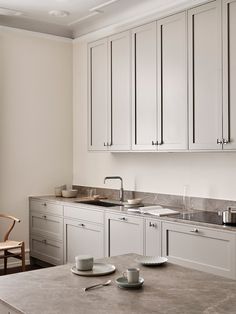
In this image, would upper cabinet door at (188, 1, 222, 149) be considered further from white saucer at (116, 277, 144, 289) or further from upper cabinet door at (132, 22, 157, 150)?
white saucer at (116, 277, 144, 289)

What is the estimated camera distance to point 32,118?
17.7 ft

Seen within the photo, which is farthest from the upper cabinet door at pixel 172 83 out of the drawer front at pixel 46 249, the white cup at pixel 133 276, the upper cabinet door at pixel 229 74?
the white cup at pixel 133 276

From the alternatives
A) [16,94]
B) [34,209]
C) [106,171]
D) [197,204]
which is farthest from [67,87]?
[197,204]

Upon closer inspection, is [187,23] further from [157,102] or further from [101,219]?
[101,219]

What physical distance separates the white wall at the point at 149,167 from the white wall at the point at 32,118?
158 mm

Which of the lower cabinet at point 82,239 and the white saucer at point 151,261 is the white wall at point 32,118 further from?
the white saucer at point 151,261

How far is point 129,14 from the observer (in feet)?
15.9

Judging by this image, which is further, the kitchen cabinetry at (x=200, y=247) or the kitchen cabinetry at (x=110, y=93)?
the kitchen cabinetry at (x=110, y=93)

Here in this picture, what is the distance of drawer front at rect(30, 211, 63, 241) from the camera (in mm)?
4949

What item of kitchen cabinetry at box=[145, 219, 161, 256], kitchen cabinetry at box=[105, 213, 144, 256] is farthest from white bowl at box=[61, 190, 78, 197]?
kitchen cabinetry at box=[145, 219, 161, 256]

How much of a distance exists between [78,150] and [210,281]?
12.6ft

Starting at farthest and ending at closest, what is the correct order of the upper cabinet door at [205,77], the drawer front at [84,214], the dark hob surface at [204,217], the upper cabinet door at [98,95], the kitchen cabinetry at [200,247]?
the upper cabinet door at [98,95] < the drawer front at [84,214] < the upper cabinet door at [205,77] < the dark hob surface at [204,217] < the kitchen cabinetry at [200,247]

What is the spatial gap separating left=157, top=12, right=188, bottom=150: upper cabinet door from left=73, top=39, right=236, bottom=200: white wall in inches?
14.8

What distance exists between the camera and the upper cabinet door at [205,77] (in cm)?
355
